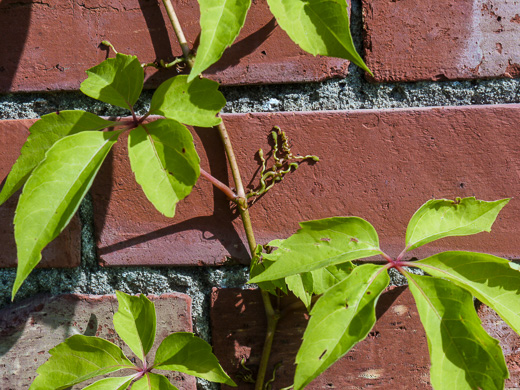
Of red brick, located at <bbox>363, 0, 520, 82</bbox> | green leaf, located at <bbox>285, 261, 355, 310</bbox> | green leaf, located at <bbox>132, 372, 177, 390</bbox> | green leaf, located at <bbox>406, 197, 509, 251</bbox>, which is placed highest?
red brick, located at <bbox>363, 0, 520, 82</bbox>

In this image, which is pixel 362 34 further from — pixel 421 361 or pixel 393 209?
pixel 421 361

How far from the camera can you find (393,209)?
2.08 feet

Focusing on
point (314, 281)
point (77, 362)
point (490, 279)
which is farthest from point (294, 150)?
point (77, 362)

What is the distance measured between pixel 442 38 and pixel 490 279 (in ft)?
1.07

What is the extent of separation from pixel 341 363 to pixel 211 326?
0.19 m

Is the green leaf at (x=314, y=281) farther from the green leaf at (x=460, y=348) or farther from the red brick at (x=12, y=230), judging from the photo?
the red brick at (x=12, y=230)

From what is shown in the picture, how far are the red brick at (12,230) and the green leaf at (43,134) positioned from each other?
0.10 m

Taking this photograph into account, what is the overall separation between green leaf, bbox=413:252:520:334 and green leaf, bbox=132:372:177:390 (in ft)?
1.12

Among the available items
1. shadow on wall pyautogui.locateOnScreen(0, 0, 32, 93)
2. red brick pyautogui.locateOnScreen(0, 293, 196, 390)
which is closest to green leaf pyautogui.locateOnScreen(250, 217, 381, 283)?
red brick pyautogui.locateOnScreen(0, 293, 196, 390)

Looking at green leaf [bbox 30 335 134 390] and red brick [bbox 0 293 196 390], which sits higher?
red brick [bbox 0 293 196 390]

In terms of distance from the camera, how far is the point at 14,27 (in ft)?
2.09

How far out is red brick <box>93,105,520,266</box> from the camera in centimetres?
62

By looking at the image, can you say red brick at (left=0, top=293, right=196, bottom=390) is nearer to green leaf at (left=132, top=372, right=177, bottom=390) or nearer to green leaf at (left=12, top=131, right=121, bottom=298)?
green leaf at (left=132, top=372, right=177, bottom=390)

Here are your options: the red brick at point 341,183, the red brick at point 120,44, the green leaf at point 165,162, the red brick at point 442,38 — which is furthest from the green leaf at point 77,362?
the red brick at point 442,38
